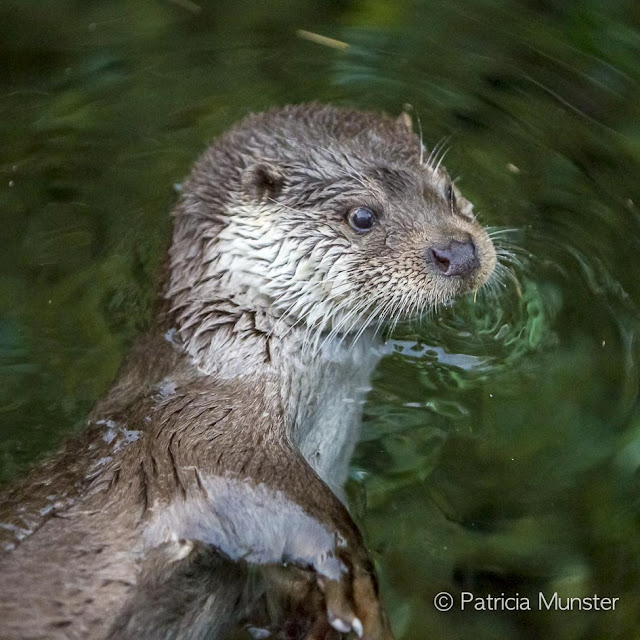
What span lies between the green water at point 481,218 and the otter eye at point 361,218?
0.56 metres

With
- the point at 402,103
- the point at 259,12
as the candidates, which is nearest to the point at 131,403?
→ the point at 402,103

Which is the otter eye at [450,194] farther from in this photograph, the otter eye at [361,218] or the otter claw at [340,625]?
the otter claw at [340,625]

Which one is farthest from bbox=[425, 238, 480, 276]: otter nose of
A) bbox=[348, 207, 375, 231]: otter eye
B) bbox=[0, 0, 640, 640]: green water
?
bbox=[0, 0, 640, 640]: green water

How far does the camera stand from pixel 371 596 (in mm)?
2029

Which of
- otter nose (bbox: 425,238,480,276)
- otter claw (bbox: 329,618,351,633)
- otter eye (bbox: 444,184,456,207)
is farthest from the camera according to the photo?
otter eye (bbox: 444,184,456,207)

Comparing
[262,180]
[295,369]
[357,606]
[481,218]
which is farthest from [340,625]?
[481,218]

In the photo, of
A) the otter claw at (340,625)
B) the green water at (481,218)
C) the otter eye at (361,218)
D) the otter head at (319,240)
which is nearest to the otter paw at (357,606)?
the otter claw at (340,625)

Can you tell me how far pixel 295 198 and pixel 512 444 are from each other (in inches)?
37.0

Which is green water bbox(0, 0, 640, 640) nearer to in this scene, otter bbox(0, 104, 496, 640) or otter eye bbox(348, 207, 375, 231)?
otter bbox(0, 104, 496, 640)

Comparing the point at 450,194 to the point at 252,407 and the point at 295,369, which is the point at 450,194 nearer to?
the point at 295,369

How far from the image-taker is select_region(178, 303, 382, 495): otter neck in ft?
8.01

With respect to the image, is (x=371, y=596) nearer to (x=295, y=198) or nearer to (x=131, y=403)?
(x=131, y=403)

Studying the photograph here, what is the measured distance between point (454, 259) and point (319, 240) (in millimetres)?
358

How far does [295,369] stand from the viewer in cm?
248
